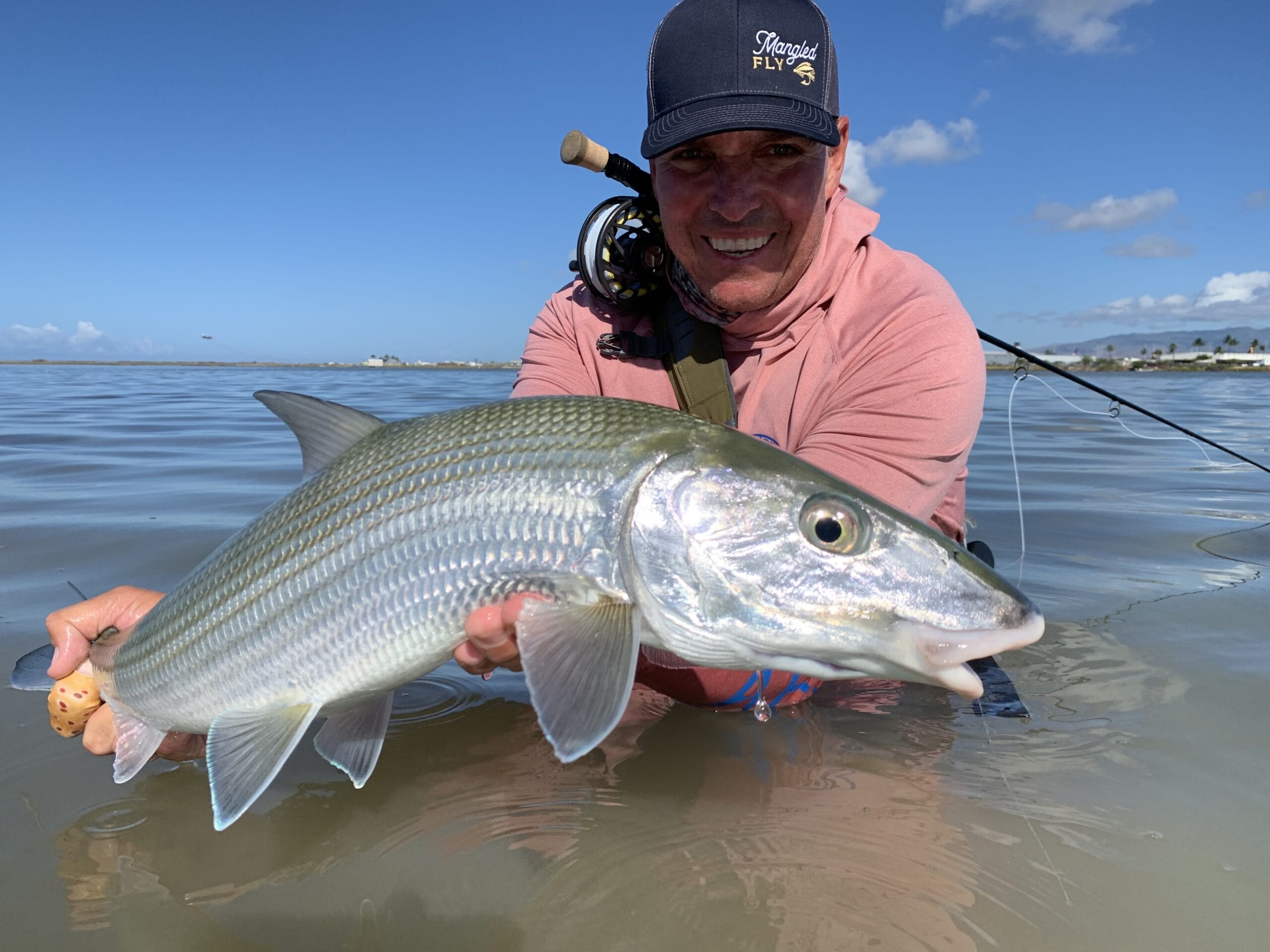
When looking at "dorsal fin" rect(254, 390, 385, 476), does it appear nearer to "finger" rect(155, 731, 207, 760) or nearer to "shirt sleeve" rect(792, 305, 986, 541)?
"finger" rect(155, 731, 207, 760)

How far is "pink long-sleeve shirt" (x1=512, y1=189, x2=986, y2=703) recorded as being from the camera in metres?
2.83

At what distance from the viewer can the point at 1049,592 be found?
493 cm

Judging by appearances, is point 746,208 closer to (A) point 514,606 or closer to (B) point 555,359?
(B) point 555,359

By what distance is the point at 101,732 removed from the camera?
108 inches

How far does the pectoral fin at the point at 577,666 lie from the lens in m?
1.87

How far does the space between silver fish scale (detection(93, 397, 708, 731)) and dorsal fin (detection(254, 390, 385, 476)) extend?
10 cm

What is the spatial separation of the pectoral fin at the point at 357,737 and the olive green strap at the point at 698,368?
1.76 m

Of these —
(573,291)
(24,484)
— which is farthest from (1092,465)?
(24,484)

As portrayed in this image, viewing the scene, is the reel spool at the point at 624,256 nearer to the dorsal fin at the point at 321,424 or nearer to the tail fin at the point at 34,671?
the dorsal fin at the point at 321,424

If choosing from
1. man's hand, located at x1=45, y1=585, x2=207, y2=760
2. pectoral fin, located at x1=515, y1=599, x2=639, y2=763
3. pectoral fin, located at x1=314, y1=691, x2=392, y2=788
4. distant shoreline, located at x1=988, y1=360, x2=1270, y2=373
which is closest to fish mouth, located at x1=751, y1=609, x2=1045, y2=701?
pectoral fin, located at x1=515, y1=599, x2=639, y2=763

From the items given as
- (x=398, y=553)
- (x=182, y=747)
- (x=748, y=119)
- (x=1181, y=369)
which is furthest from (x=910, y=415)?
(x=1181, y=369)

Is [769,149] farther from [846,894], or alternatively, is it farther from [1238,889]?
[1238,889]

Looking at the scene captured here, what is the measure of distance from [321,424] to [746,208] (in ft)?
6.01

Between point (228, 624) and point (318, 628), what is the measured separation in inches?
13.7
